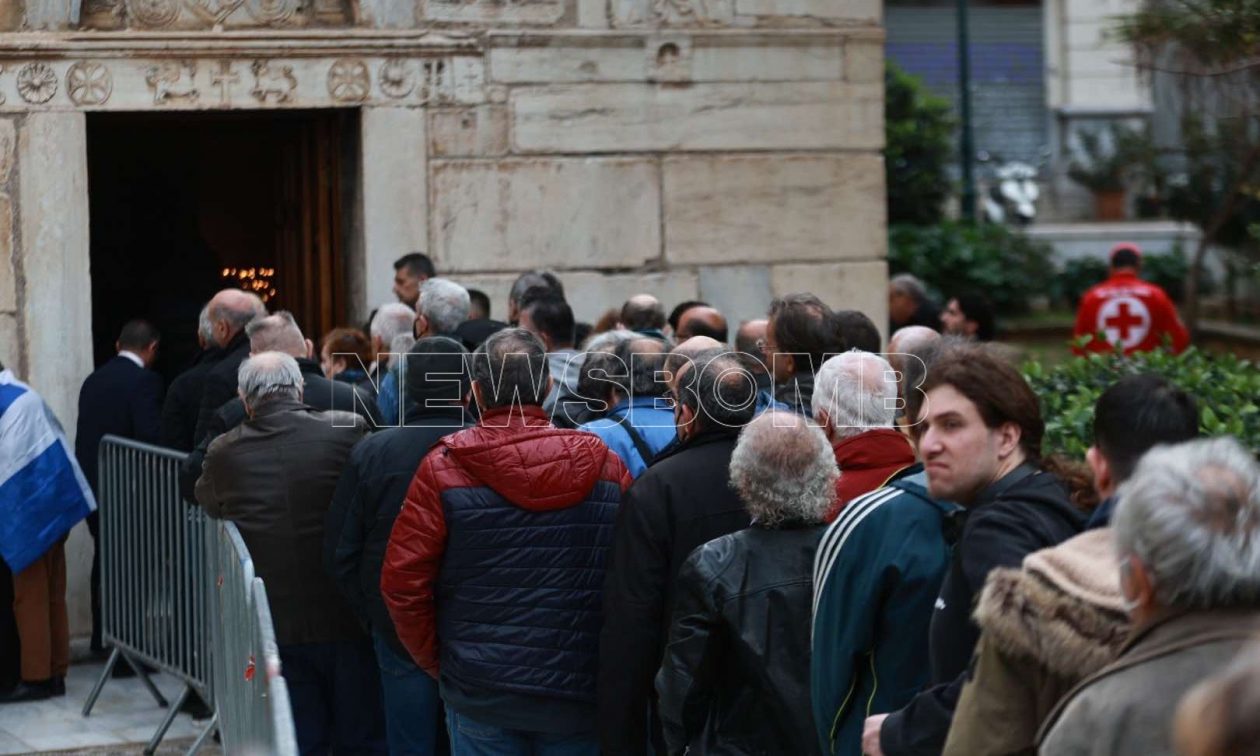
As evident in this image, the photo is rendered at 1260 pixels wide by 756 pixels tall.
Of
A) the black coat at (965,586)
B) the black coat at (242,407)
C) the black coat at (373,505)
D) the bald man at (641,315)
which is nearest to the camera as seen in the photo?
the black coat at (965,586)

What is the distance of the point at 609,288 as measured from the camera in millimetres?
9891

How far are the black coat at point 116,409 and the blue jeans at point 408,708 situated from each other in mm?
2952

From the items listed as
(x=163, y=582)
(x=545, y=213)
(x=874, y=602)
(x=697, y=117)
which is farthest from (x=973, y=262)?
(x=874, y=602)

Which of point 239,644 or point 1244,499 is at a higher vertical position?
point 1244,499

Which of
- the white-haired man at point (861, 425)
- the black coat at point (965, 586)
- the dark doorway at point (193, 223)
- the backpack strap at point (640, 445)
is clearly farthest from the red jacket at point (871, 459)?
the dark doorway at point (193, 223)

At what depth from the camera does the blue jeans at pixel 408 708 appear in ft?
20.2

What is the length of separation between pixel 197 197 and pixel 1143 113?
20133mm

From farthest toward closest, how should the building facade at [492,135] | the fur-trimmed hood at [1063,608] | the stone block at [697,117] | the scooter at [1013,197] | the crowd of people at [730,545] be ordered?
1. the scooter at [1013,197]
2. the stone block at [697,117]
3. the building facade at [492,135]
4. the fur-trimmed hood at [1063,608]
5. the crowd of people at [730,545]

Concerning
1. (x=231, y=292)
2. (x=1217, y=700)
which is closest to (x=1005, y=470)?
(x=1217, y=700)

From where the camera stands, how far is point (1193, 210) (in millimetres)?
20406

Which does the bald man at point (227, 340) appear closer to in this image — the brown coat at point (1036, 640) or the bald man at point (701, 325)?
the bald man at point (701, 325)

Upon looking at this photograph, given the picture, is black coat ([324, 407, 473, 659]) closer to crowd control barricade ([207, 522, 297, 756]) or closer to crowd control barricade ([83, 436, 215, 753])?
crowd control barricade ([207, 522, 297, 756])

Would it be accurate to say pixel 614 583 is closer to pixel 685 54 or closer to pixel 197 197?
pixel 685 54

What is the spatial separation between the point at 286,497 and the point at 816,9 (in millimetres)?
5175
